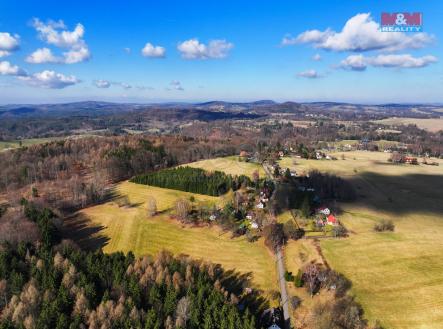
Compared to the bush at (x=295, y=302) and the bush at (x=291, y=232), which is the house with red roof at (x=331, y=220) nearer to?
the bush at (x=291, y=232)

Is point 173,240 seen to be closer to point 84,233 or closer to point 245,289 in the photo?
point 84,233

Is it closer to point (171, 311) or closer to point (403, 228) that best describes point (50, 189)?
point (171, 311)

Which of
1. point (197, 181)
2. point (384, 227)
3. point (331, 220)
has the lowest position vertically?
point (384, 227)

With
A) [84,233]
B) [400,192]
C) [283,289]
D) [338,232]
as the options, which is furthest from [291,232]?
[400,192]

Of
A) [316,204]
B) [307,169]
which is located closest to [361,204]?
[316,204]

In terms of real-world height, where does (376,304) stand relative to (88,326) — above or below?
below

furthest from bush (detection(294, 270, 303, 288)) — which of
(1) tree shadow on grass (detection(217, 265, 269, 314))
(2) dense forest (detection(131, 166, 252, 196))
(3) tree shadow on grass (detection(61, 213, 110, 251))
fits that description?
(2) dense forest (detection(131, 166, 252, 196))
